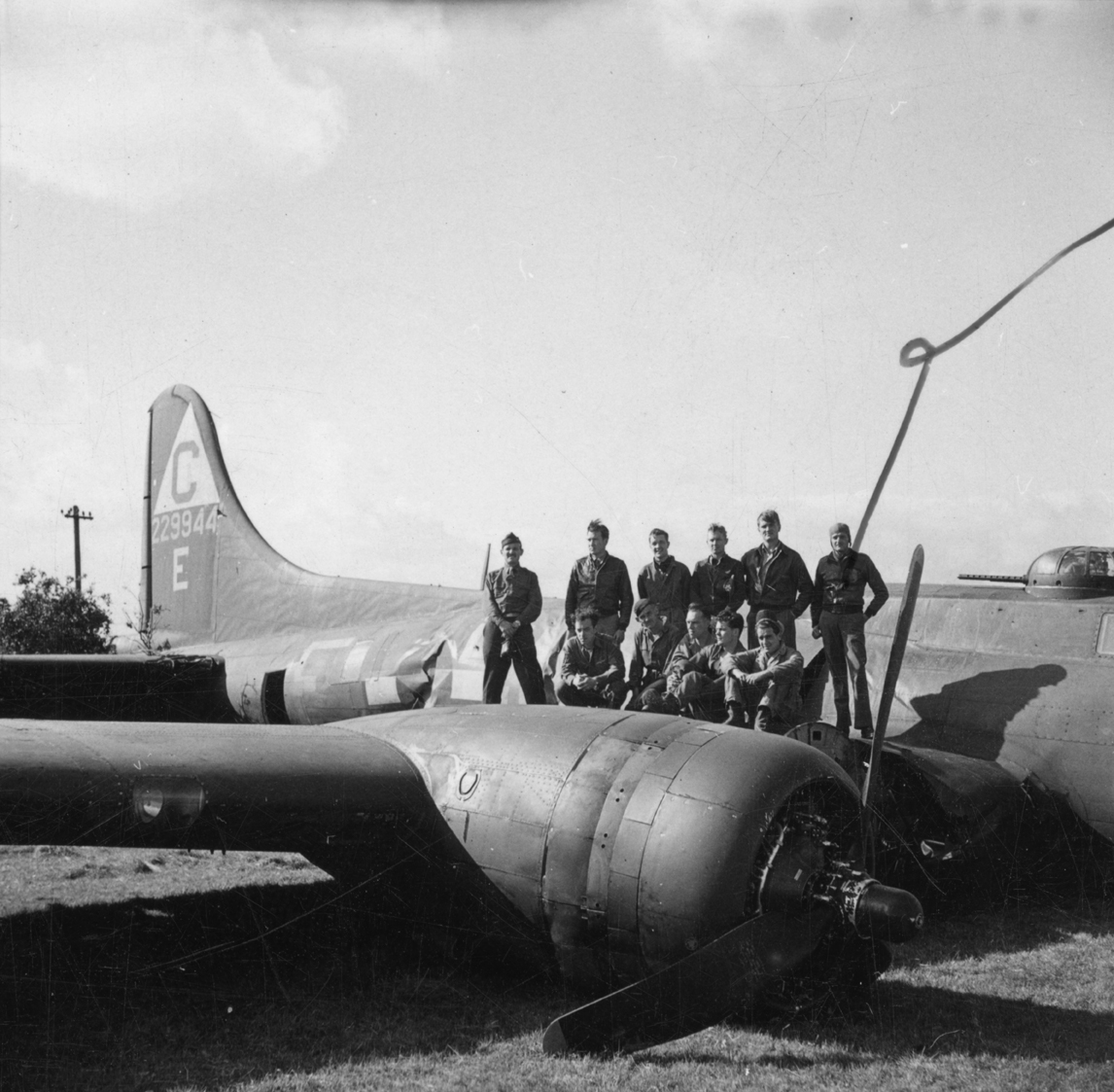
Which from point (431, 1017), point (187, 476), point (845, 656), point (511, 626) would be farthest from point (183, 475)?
point (431, 1017)

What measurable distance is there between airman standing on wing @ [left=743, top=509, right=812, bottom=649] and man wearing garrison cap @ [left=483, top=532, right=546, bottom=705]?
193cm

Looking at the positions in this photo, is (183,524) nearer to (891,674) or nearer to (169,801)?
(169,801)

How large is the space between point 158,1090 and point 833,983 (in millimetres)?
3308

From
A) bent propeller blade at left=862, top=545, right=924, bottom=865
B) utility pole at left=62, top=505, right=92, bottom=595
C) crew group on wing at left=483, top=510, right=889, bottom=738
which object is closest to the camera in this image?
bent propeller blade at left=862, top=545, right=924, bottom=865

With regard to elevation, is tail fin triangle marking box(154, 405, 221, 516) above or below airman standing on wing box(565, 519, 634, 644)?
above

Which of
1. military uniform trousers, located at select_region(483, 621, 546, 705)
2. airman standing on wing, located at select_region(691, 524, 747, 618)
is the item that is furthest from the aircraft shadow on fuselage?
military uniform trousers, located at select_region(483, 621, 546, 705)

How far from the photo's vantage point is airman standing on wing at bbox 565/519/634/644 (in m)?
10.2

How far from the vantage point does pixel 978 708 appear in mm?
9297

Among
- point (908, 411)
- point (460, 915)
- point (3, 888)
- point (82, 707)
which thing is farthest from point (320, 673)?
point (908, 411)

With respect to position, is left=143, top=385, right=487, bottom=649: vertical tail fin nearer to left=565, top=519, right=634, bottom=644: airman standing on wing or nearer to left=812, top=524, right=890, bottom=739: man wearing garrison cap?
left=565, top=519, right=634, bottom=644: airman standing on wing

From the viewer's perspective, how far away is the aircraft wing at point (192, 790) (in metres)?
5.98

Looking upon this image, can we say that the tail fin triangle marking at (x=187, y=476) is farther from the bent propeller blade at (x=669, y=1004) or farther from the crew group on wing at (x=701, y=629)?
the bent propeller blade at (x=669, y=1004)

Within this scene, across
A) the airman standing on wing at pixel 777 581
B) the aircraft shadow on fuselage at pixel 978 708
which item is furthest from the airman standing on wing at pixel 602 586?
the aircraft shadow on fuselage at pixel 978 708

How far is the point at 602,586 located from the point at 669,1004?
5119mm
